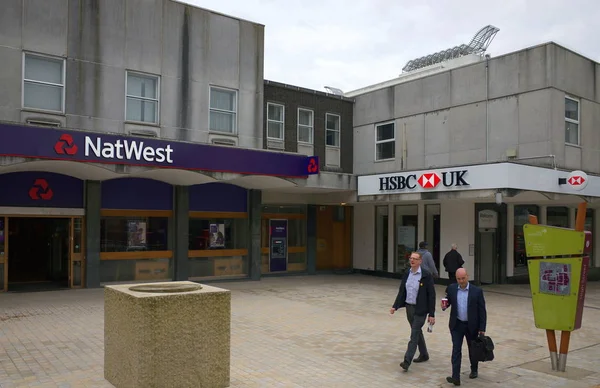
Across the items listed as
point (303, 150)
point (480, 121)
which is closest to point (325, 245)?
point (303, 150)

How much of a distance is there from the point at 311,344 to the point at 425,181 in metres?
8.14

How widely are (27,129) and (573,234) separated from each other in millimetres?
10789

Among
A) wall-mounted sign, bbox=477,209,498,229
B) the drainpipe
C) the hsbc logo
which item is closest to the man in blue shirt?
the hsbc logo

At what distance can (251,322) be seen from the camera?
1092 cm

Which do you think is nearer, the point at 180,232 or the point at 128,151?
the point at 128,151

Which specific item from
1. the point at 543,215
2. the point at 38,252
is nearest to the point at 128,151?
the point at 38,252

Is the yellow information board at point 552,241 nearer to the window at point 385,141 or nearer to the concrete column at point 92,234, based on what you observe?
the concrete column at point 92,234

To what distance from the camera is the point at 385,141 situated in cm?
2014

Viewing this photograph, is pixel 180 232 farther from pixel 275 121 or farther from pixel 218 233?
pixel 275 121

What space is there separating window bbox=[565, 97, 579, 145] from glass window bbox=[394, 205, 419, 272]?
5362mm

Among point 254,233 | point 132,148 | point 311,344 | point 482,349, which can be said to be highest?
point 132,148

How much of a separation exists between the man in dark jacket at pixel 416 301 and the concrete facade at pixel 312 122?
1136cm

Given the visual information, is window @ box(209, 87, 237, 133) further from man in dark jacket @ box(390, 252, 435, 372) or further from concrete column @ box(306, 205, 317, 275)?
man in dark jacket @ box(390, 252, 435, 372)

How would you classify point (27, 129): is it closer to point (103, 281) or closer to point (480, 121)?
point (103, 281)
